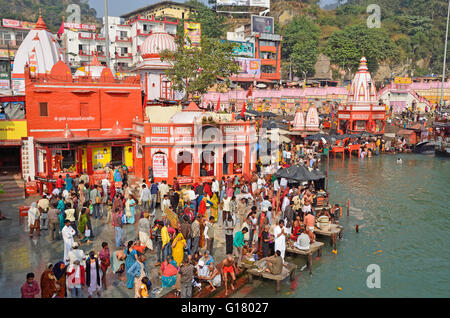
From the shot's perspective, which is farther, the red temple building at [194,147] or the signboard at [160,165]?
the signboard at [160,165]

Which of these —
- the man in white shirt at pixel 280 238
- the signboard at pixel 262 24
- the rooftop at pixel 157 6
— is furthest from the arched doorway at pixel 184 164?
the rooftop at pixel 157 6

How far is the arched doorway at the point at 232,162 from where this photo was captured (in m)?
22.7

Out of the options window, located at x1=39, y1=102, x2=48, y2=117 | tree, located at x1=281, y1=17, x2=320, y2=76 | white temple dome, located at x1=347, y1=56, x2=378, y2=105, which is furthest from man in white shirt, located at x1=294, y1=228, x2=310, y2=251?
tree, located at x1=281, y1=17, x2=320, y2=76

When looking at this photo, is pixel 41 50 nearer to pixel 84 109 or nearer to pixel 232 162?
pixel 84 109

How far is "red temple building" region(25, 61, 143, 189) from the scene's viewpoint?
22250 millimetres

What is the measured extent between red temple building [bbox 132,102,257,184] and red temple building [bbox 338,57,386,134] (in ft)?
73.5

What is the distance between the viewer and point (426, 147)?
39.8m

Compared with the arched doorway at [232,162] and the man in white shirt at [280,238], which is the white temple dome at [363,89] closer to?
the arched doorway at [232,162]

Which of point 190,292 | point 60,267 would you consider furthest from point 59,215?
point 190,292

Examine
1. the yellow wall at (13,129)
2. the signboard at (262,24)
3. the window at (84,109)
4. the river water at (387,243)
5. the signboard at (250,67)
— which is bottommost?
the river water at (387,243)

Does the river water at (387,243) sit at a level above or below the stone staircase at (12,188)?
below

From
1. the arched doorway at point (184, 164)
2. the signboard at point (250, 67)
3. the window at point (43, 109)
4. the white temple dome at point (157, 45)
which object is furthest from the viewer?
the signboard at point (250, 67)

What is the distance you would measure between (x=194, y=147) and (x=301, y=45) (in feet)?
195

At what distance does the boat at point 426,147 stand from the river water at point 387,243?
39.1ft
